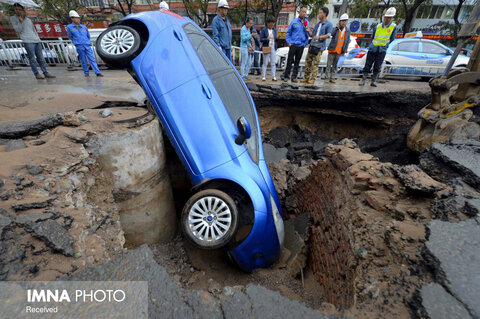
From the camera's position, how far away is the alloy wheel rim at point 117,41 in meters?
2.79

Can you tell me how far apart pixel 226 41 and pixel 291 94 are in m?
2.22

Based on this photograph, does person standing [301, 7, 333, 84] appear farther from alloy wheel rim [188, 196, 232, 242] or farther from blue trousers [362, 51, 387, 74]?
alloy wheel rim [188, 196, 232, 242]

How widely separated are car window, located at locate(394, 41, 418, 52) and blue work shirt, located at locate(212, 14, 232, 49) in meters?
7.55

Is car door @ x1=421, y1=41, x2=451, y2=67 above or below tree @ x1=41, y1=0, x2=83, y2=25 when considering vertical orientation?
below

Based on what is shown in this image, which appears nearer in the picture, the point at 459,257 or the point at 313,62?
the point at 459,257

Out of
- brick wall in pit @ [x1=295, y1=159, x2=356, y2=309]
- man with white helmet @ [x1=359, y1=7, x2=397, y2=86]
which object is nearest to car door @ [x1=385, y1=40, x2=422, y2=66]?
man with white helmet @ [x1=359, y1=7, x2=397, y2=86]

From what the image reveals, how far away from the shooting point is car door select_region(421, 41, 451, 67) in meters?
8.53

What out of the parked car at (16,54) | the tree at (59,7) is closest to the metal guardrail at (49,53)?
the parked car at (16,54)

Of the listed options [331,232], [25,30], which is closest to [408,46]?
[331,232]

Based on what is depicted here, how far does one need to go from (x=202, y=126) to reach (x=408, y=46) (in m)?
10.3

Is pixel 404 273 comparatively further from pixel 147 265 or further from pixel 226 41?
pixel 226 41

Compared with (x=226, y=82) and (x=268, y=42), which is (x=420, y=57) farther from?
(x=226, y=82)

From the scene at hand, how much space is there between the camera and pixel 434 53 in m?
8.67

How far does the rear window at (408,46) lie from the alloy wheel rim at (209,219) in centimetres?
1060
